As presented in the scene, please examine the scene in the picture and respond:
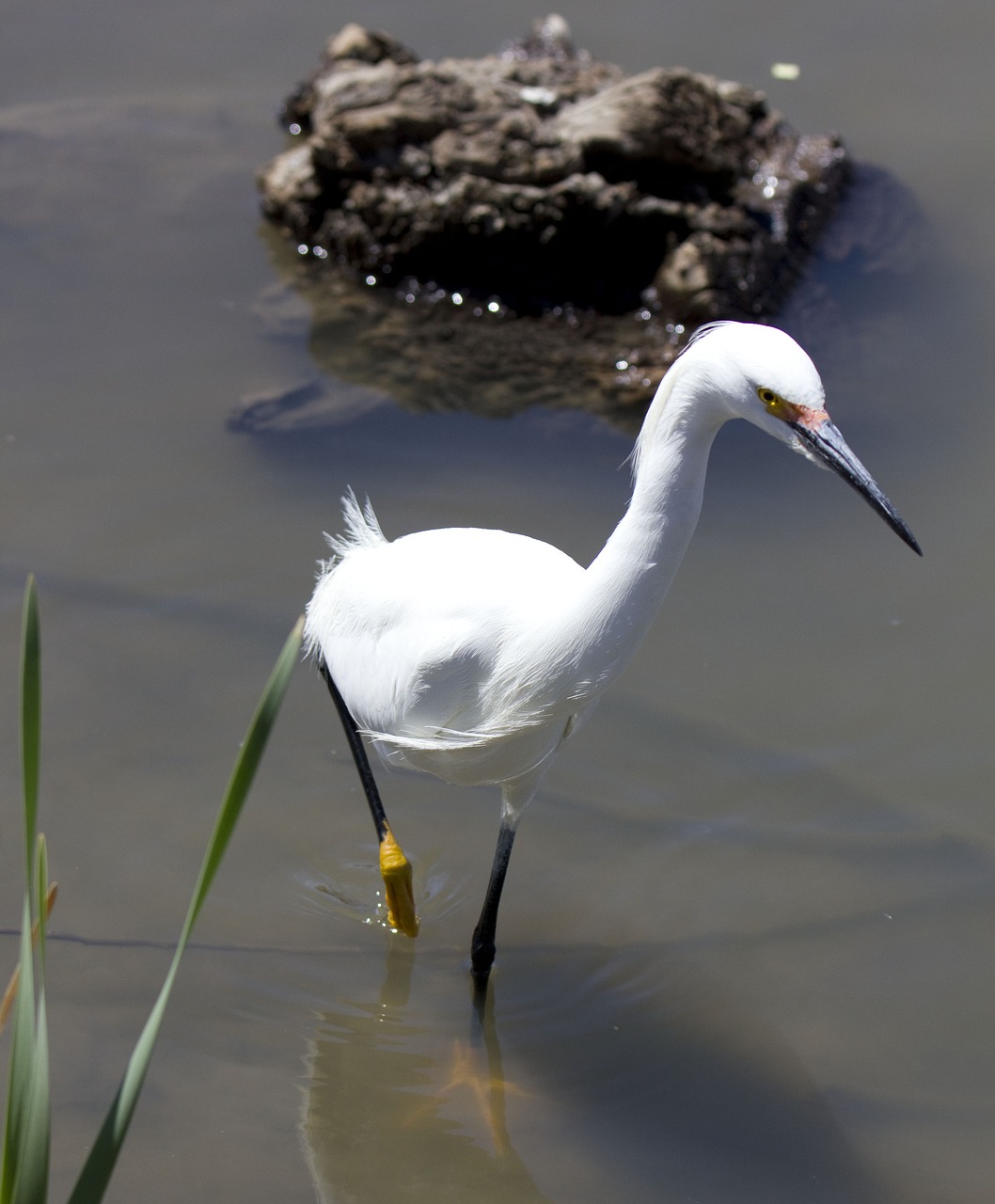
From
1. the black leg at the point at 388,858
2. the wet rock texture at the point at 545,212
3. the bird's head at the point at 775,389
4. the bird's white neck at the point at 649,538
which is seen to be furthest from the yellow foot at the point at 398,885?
the wet rock texture at the point at 545,212

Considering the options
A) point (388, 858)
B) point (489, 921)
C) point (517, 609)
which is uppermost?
point (517, 609)

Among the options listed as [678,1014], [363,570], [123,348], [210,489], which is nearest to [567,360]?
[210,489]

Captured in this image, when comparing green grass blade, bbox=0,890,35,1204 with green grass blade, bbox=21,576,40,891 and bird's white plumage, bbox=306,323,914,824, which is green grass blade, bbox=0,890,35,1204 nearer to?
green grass blade, bbox=21,576,40,891

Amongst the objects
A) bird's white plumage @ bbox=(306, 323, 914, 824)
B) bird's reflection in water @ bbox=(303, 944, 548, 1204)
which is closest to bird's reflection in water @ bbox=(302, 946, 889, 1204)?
bird's reflection in water @ bbox=(303, 944, 548, 1204)

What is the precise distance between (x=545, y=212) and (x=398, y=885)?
2.93 meters

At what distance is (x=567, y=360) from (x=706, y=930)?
2422 millimetres

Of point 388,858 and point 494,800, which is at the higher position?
point 388,858

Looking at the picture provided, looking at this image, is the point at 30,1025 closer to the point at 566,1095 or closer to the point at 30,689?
the point at 30,689

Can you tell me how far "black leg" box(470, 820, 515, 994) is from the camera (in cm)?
306

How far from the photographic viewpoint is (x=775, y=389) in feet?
6.56

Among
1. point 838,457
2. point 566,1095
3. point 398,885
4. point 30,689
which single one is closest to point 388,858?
point 398,885

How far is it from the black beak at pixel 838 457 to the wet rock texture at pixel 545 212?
288cm

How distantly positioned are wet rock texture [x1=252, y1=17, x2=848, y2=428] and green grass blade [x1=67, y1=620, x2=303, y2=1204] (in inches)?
143

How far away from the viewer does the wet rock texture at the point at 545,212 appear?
5023 millimetres
